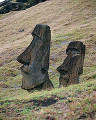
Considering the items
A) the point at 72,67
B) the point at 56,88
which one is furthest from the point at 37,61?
the point at 72,67

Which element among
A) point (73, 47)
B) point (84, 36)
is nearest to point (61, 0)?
point (84, 36)

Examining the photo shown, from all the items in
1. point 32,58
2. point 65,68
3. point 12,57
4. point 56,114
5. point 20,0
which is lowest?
point 20,0

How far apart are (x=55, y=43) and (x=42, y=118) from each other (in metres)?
20.8

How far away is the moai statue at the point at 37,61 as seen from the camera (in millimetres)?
9055

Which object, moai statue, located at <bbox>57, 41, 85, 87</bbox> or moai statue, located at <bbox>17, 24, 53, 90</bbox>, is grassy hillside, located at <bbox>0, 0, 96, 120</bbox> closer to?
moai statue, located at <bbox>17, 24, 53, 90</bbox>

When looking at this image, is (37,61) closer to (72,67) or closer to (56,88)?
(56,88)

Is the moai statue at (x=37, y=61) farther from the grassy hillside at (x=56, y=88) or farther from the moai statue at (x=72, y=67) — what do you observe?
the moai statue at (x=72, y=67)

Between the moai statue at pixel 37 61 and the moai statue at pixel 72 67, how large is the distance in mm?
916

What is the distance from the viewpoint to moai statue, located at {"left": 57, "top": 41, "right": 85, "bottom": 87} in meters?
9.68

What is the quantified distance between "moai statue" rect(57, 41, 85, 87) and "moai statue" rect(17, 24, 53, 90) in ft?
3.00

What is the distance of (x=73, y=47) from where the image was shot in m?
10.0

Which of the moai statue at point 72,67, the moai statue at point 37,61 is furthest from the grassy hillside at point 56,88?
the moai statue at point 72,67

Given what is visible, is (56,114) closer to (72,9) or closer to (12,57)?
(12,57)

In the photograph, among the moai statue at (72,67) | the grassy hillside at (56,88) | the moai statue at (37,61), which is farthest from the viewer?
the moai statue at (72,67)
